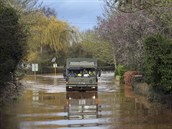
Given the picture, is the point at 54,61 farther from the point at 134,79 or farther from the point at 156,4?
the point at 156,4

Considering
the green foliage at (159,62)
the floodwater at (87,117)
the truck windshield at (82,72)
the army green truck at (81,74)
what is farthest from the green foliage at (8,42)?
the truck windshield at (82,72)

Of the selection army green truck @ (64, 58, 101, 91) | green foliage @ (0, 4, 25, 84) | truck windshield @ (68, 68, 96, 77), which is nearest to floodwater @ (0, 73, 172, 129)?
green foliage @ (0, 4, 25, 84)

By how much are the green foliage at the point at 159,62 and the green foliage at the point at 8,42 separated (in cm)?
626

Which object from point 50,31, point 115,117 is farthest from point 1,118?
point 50,31

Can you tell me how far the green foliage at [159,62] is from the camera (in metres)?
21.1

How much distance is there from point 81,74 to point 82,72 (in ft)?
0.66

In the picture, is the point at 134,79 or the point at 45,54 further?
the point at 45,54

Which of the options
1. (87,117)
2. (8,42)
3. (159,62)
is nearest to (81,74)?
(159,62)

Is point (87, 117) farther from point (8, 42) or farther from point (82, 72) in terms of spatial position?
point (82, 72)

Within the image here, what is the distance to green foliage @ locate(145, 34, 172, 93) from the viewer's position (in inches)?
832

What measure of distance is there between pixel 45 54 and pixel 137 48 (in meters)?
55.8

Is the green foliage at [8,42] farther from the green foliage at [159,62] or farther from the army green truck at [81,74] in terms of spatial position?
the army green truck at [81,74]

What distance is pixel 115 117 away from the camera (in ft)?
58.5

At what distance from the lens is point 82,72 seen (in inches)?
1455
